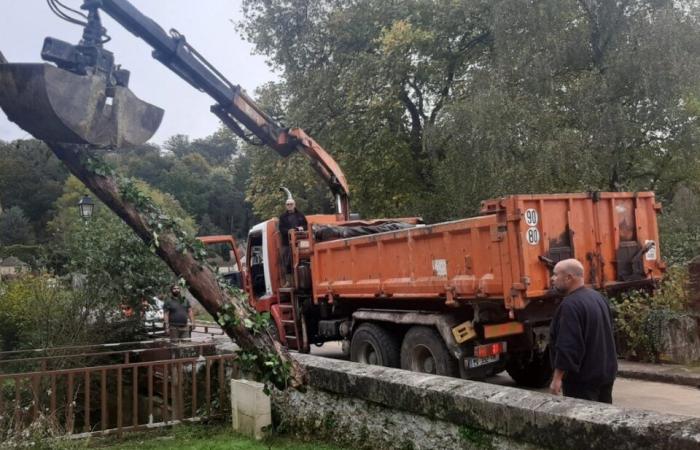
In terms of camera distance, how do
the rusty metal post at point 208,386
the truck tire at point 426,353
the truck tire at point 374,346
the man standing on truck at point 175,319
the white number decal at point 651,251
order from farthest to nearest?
1. the man standing on truck at point 175,319
2. the truck tire at point 374,346
3. the white number decal at point 651,251
4. the truck tire at point 426,353
5. the rusty metal post at point 208,386

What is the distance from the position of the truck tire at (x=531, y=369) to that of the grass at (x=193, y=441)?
3733 mm

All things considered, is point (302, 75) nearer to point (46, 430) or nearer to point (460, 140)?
point (460, 140)

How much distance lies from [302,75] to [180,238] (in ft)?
54.3

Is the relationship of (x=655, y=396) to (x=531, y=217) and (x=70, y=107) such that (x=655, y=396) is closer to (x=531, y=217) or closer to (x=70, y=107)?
(x=531, y=217)

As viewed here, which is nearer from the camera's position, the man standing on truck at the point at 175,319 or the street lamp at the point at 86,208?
the street lamp at the point at 86,208

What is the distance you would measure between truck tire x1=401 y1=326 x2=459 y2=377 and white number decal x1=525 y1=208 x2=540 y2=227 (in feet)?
6.26

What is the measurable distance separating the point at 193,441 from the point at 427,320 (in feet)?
10.5

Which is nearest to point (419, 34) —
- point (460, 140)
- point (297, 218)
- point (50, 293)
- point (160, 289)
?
point (460, 140)

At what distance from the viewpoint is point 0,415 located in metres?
5.70

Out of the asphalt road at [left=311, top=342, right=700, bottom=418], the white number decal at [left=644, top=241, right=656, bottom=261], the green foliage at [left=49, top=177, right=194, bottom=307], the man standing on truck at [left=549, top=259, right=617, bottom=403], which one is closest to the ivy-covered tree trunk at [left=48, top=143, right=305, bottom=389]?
the man standing on truck at [left=549, top=259, right=617, bottom=403]

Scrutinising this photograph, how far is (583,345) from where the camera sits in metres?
4.39

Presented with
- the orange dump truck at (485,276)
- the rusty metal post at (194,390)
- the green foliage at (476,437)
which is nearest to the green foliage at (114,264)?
the orange dump truck at (485,276)

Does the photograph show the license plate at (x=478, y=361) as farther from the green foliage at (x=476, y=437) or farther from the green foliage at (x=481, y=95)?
the green foliage at (x=481, y=95)

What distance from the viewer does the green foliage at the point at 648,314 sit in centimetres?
966
